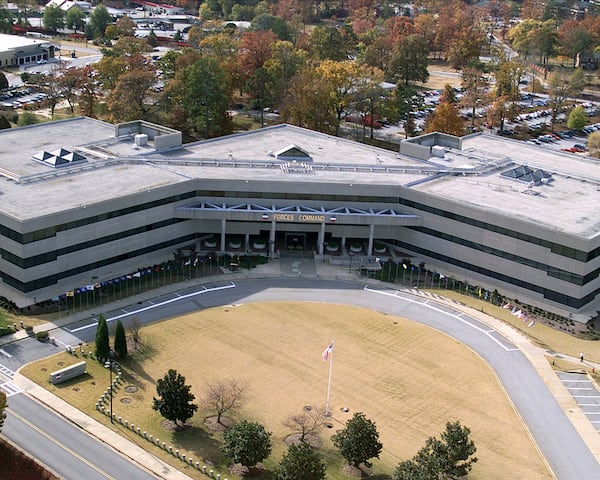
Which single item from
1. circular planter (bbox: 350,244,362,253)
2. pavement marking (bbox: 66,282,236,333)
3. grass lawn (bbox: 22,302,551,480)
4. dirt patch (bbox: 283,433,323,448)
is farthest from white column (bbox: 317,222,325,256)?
dirt patch (bbox: 283,433,323,448)

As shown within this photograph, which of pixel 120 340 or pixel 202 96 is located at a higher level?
pixel 202 96

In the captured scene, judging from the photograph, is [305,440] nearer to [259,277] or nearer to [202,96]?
[259,277]

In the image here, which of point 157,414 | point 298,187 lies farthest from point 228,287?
point 157,414

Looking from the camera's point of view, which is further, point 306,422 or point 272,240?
point 272,240

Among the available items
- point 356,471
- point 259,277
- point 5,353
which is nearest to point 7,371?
point 5,353

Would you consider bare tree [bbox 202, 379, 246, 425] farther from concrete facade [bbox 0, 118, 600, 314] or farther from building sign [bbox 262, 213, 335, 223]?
building sign [bbox 262, 213, 335, 223]

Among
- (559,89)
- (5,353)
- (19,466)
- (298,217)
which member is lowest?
(5,353)

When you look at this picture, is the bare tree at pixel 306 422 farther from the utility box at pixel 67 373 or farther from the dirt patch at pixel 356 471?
the utility box at pixel 67 373
